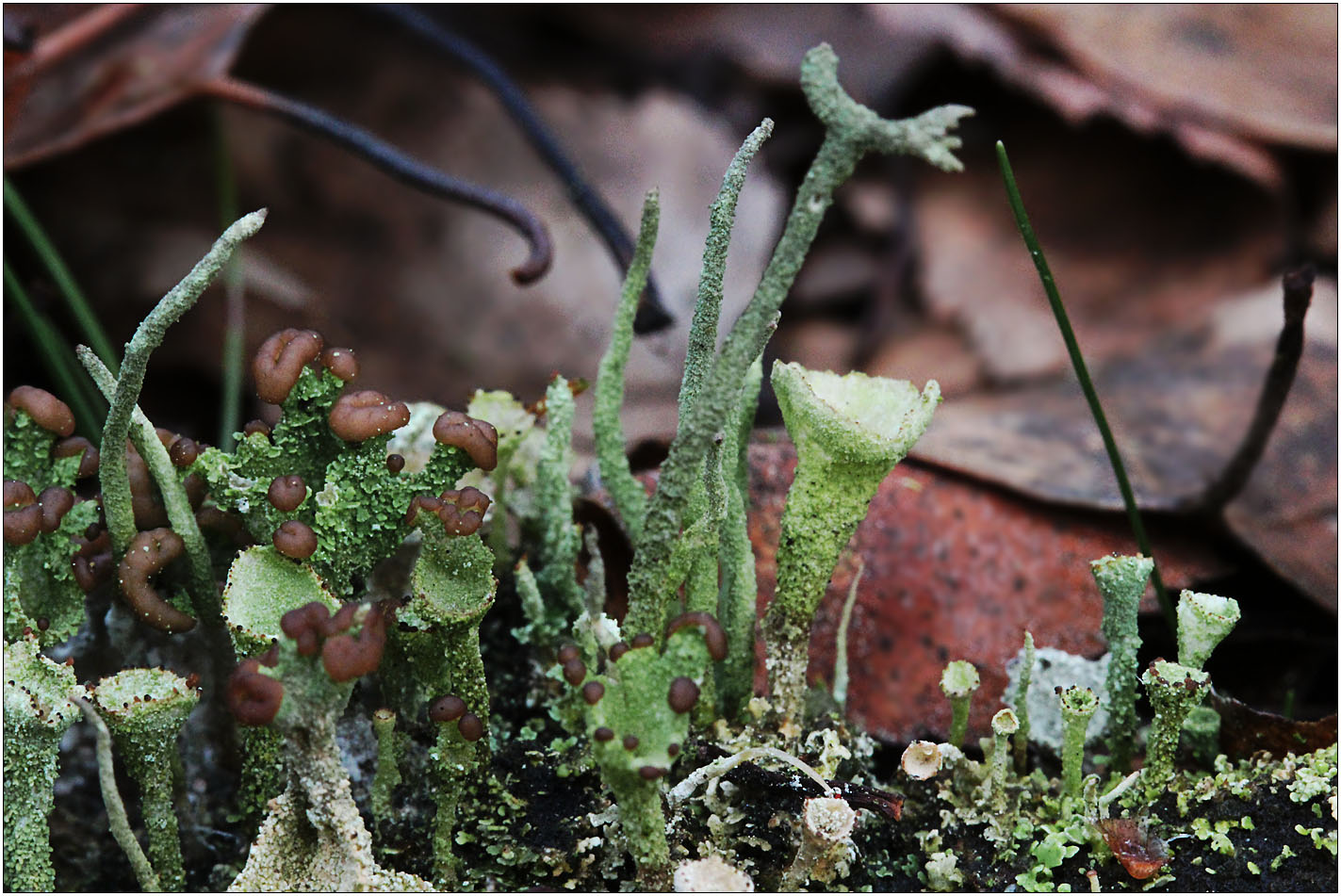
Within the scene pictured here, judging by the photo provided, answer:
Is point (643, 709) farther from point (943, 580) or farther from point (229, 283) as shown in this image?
point (229, 283)

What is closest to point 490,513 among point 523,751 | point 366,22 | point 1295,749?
point 523,751

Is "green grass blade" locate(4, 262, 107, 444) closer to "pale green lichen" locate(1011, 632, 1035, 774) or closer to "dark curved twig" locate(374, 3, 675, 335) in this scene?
"dark curved twig" locate(374, 3, 675, 335)

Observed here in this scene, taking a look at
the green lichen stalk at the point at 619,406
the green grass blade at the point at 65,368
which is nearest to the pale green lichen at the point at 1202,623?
the green lichen stalk at the point at 619,406

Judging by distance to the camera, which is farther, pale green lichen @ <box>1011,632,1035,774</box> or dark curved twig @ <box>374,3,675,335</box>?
dark curved twig @ <box>374,3,675,335</box>

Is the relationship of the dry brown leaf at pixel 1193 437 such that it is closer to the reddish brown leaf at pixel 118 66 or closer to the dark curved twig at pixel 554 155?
the dark curved twig at pixel 554 155

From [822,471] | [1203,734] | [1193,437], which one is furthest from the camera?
[1193,437]

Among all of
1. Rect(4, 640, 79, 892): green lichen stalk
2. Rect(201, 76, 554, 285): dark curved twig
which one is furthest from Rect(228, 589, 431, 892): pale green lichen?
Rect(201, 76, 554, 285): dark curved twig

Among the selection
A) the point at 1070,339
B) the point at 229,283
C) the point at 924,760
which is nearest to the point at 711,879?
the point at 924,760
